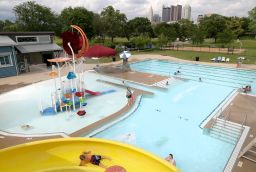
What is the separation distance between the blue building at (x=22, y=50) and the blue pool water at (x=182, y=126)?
16.3m

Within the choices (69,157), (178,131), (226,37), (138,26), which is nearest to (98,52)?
(178,131)

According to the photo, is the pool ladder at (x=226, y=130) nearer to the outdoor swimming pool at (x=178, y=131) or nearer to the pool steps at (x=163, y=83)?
the outdoor swimming pool at (x=178, y=131)

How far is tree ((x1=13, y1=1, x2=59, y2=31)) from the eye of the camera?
154 ft

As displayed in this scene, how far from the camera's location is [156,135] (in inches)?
434

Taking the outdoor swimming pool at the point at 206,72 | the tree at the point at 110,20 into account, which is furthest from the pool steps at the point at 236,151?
the tree at the point at 110,20

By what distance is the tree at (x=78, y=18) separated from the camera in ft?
166

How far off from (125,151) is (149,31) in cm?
6737

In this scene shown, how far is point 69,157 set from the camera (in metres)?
7.74

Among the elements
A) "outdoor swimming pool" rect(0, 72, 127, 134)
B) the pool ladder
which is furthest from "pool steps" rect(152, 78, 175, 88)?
the pool ladder

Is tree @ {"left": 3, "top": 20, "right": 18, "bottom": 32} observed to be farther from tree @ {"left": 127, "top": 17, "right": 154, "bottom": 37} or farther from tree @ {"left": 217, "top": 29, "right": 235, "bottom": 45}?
tree @ {"left": 217, "top": 29, "right": 235, "bottom": 45}

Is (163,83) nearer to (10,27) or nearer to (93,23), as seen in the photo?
(93,23)

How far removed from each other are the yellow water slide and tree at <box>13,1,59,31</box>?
48.3 m

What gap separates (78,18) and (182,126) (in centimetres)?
4698

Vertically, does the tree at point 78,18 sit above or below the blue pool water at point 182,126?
above
